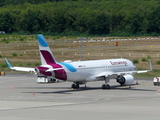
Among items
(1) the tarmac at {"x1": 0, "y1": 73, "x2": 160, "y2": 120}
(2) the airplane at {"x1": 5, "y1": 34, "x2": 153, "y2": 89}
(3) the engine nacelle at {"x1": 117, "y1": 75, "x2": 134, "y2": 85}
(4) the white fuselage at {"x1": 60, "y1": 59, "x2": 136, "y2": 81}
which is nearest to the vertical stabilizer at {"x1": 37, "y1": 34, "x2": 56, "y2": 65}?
(2) the airplane at {"x1": 5, "y1": 34, "x2": 153, "y2": 89}

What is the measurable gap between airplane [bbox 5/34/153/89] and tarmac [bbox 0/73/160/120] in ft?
4.97

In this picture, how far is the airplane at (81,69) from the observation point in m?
54.1

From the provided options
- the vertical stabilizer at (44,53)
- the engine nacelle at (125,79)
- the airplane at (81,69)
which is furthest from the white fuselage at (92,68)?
the vertical stabilizer at (44,53)

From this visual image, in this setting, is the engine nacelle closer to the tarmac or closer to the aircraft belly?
the tarmac

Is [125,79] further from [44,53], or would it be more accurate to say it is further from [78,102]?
[78,102]

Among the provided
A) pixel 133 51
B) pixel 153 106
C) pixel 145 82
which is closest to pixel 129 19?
pixel 133 51

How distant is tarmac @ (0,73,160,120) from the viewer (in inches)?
1362

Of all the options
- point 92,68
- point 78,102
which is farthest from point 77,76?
point 78,102

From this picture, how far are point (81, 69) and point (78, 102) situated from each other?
12169 mm

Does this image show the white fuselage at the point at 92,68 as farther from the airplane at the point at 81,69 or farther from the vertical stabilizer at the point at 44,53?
the vertical stabilizer at the point at 44,53

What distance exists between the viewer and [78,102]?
44.8 m

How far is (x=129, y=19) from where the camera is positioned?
624ft

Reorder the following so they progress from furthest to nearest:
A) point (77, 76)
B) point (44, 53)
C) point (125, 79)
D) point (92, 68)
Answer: point (125, 79), point (92, 68), point (77, 76), point (44, 53)

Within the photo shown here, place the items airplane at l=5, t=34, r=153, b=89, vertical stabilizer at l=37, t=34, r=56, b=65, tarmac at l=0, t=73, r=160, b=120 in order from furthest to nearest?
1. vertical stabilizer at l=37, t=34, r=56, b=65
2. airplane at l=5, t=34, r=153, b=89
3. tarmac at l=0, t=73, r=160, b=120
